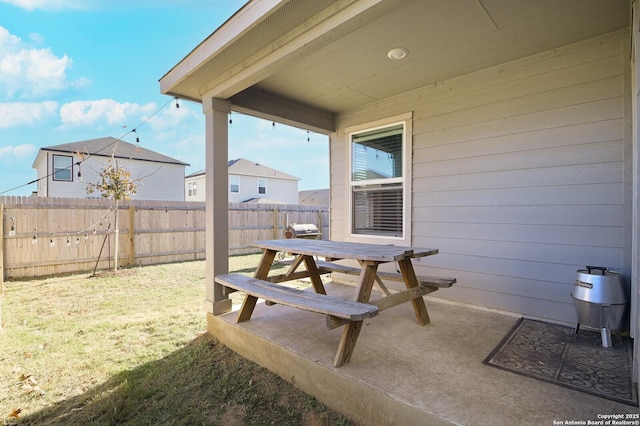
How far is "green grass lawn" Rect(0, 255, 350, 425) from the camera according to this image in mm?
1833

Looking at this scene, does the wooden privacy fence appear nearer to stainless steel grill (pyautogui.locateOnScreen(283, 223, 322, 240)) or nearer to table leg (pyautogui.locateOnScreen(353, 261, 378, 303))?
stainless steel grill (pyautogui.locateOnScreen(283, 223, 322, 240))

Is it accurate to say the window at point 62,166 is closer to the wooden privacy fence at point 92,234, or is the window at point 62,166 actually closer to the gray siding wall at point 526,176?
the wooden privacy fence at point 92,234

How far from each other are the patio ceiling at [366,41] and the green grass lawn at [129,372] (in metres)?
2.47


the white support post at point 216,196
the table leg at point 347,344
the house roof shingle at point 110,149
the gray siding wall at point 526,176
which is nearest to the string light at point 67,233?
the white support post at point 216,196

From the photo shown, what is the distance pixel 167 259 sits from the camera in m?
7.25

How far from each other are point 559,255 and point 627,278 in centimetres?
44

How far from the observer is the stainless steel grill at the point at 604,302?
206 cm

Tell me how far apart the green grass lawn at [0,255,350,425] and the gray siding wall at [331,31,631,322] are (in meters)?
2.23

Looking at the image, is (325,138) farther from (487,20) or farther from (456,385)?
(456,385)

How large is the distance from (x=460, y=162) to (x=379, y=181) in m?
1.07

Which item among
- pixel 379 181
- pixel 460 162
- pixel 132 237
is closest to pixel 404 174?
pixel 379 181

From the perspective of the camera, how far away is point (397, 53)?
2.67m

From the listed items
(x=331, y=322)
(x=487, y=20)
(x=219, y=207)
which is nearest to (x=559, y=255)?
(x=487, y=20)

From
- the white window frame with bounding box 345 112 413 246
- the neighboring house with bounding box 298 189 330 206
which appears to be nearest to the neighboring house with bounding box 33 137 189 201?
the white window frame with bounding box 345 112 413 246
